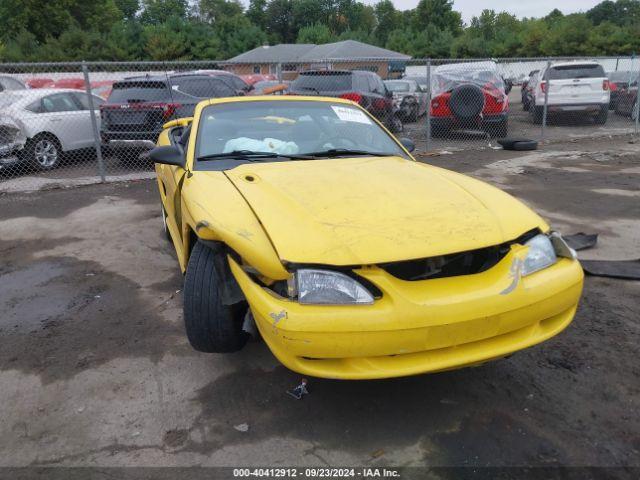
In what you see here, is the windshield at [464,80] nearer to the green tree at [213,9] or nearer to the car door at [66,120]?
the car door at [66,120]

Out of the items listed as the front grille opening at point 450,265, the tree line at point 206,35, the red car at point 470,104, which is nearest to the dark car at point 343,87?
the red car at point 470,104

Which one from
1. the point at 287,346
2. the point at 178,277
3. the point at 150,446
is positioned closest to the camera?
the point at 287,346

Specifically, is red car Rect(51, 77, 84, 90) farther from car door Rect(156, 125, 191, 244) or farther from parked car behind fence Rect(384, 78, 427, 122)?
car door Rect(156, 125, 191, 244)

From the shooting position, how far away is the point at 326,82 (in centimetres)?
1090

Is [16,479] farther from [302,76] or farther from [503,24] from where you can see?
[503,24]

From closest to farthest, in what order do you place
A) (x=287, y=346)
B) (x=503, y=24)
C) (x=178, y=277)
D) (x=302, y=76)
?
(x=287, y=346)
(x=178, y=277)
(x=302, y=76)
(x=503, y=24)

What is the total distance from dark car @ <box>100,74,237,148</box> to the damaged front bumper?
717 centimetres

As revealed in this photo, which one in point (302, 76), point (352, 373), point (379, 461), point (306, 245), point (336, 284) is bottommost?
point (379, 461)

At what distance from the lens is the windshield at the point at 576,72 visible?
13.7 m

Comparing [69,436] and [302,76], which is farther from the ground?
[302,76]

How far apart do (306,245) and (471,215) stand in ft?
2.81

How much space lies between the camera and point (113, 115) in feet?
29.6

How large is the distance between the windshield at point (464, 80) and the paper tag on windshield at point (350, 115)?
8.73 meters

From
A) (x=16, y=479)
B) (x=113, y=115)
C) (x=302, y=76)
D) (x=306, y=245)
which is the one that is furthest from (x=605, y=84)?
(x=16, y=479)
